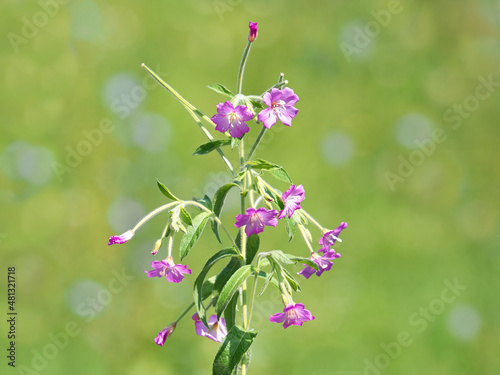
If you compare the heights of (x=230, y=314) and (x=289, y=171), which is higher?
(x=289, y=171)

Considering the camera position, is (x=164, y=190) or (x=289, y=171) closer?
(x=164, y=190)

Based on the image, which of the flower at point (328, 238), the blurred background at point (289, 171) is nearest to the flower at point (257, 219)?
the flower at point (328, 238)

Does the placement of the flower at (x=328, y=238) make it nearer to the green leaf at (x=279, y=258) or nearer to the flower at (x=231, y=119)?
the green leaf at (x=279, y=258)

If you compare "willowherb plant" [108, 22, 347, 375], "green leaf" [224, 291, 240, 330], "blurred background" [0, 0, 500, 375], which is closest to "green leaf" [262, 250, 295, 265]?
"willowherb plant" [108, 22, 347, 375]

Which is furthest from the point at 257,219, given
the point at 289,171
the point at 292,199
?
the point at 289,171

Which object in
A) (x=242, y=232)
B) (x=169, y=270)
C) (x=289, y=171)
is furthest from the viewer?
(x=289, y=171)

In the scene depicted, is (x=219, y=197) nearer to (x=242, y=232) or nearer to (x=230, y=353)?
(x=242, y=232)
